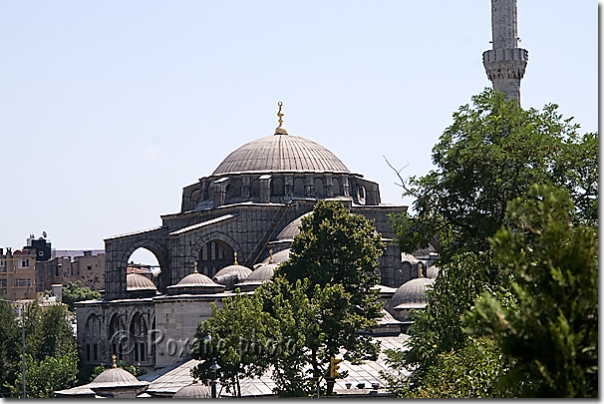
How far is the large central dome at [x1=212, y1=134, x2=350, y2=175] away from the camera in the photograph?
2397 inches

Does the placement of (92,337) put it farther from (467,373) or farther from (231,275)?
(467,373)

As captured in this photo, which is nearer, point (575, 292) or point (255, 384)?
point (575, 292)

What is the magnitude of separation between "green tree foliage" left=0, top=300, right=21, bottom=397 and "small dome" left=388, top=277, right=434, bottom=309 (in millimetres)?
14729

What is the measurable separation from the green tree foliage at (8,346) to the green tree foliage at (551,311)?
4402 cm

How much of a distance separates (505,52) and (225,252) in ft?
66.5

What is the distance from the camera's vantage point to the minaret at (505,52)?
42.8 metres

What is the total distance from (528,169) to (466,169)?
137cm

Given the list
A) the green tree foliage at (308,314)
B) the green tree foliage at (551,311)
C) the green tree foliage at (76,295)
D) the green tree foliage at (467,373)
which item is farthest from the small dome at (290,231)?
the green tree foliage at (551,311)

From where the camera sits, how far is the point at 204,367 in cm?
3553

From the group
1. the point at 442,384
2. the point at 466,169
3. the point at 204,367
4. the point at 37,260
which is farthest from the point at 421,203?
the point at 37,260

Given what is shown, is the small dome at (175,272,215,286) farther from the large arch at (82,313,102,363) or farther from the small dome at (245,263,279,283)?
the large arch at (82,313,102,363)

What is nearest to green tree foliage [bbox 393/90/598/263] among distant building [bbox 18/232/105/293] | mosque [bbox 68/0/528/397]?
mosque [bbox 68/0/528/397]

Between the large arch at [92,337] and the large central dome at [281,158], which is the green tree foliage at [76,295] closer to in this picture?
the large central dome at [281,158]

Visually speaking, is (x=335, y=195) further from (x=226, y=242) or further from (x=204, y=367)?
(x=204, y=367)
